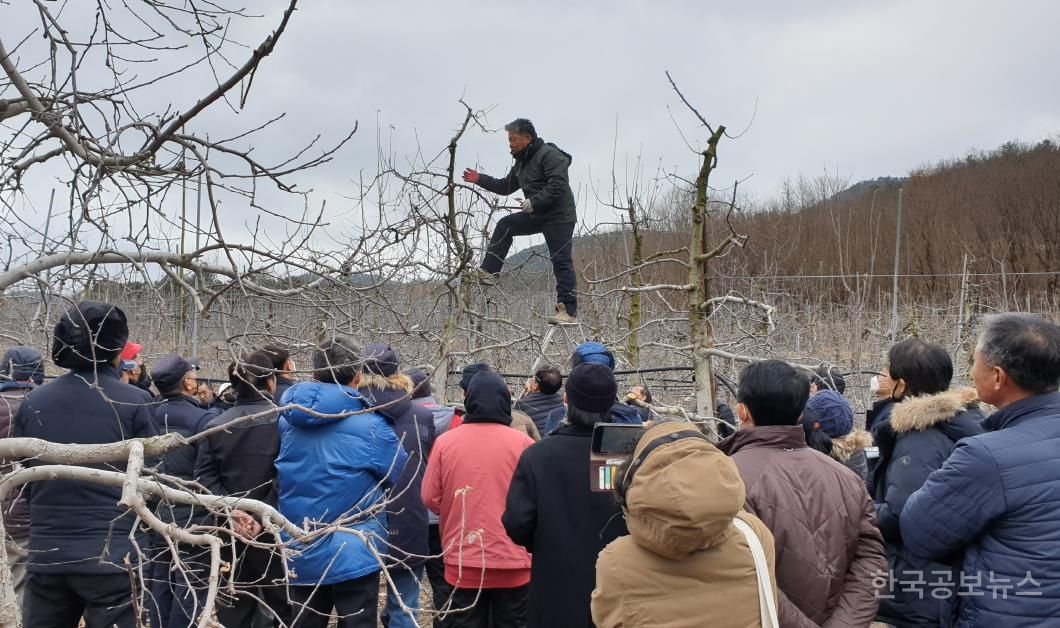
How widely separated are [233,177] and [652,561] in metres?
1.77

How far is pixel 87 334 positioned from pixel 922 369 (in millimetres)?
3192

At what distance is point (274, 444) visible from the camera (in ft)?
11.1

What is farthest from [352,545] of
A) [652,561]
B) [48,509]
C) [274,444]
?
[652,561]

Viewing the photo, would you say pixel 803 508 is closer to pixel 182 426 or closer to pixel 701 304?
pixel 701 304

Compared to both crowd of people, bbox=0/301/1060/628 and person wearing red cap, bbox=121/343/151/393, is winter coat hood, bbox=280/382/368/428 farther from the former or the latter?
person wearing red cap, bbox=121/343/151/393

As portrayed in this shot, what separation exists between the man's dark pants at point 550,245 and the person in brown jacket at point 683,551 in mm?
4476

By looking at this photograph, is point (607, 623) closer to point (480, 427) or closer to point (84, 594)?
point (480, 427)

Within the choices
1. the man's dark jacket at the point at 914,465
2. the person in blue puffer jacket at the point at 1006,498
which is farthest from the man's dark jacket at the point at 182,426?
the person in blue puffer jacket at the point at 1006,498

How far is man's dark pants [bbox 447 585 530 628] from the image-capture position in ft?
10.9

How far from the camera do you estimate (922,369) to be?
2.87 metres

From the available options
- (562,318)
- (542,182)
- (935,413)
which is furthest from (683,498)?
(542,182)

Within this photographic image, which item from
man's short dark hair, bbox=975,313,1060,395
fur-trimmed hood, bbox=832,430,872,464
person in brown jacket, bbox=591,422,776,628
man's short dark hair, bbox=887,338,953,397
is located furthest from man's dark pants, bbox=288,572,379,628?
man's short dark hair, bbox=975,313,1060,395

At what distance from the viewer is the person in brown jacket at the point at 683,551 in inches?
65.2

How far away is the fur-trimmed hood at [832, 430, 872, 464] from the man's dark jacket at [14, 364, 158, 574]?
2.83m
